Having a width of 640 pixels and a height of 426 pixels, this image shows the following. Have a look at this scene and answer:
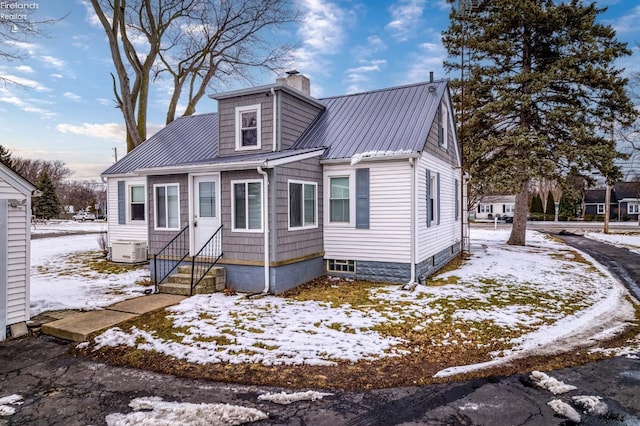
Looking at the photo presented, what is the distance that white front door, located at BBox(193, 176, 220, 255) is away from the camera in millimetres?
9648

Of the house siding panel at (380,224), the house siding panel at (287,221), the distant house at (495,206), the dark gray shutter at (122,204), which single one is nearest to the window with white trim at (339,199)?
the house siding panel at (380,224)

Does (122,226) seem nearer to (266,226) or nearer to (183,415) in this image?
(266,226)

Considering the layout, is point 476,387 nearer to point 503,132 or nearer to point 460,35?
point 503,132

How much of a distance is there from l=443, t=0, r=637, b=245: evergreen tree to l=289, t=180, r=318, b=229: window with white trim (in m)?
8.36

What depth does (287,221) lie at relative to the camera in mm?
9148

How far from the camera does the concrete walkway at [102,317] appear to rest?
6238mm

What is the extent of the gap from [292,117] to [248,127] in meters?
1.35

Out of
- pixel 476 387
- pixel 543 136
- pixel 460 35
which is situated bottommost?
pixel 476 387

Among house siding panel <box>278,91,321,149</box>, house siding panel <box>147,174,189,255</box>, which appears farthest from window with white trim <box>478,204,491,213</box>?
house siding panel <box>147,174,189,255</box>

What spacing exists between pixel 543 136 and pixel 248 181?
13.1 metres

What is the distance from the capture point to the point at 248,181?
908 centimetres

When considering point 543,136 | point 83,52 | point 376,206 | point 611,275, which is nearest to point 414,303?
point 376,206

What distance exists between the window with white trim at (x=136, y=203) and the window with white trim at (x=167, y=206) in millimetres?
4711

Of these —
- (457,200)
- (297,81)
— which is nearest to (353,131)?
(297,81)
